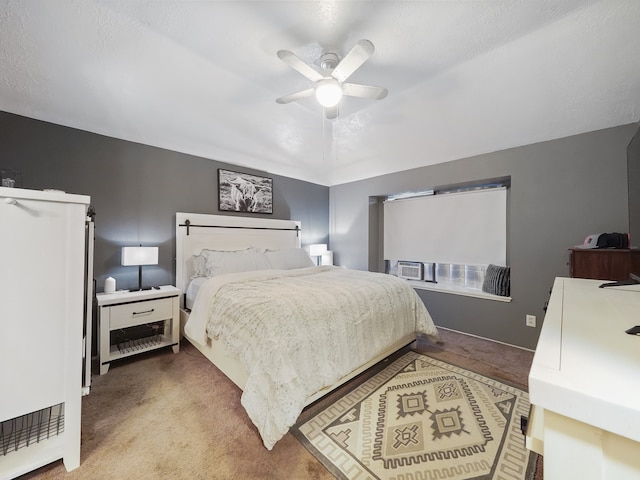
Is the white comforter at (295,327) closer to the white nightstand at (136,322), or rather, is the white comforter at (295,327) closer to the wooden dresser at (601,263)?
the white nightstand at (136,322)

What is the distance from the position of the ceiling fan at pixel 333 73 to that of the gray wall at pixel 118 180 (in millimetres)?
1965

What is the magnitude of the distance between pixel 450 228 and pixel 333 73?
108 inches

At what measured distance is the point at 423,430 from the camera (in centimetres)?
165

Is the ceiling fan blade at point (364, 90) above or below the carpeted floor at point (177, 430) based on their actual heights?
above

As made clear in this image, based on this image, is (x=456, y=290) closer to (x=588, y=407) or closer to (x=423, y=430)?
(x=423, y=430)

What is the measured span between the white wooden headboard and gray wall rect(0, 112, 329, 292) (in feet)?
0.39

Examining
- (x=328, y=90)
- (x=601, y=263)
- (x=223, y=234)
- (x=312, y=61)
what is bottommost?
(x=601, y=263)

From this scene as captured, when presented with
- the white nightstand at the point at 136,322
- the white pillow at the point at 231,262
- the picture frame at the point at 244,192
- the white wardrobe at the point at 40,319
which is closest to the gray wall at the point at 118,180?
the picture frame at the point at 244,192

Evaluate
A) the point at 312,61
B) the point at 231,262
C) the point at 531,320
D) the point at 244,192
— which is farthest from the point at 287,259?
the point at 531,320

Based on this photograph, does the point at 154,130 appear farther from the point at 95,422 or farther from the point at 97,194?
the point at 95,422

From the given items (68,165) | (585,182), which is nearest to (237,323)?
(68,165)

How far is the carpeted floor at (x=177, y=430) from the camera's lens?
1354 mm

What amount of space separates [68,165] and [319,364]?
121 inches

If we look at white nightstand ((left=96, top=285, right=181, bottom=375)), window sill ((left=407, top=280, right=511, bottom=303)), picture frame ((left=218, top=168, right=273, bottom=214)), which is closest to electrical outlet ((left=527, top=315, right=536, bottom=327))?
window sill ((left=407, top=280, right=511, bottom=303))
